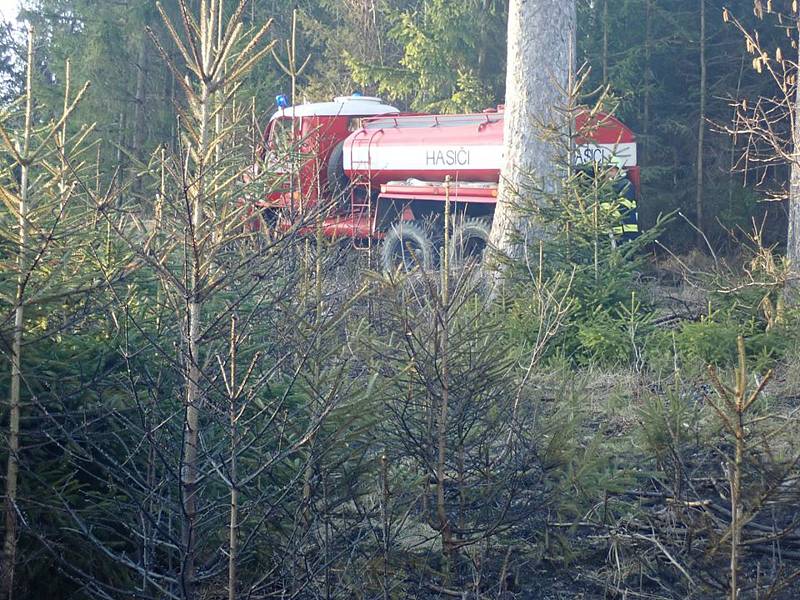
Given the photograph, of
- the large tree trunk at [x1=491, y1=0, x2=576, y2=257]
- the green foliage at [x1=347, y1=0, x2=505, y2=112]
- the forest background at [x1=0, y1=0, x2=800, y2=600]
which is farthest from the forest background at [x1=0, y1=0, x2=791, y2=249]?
the forest background at [x1=0, y1=0, x2=800, y2=600]

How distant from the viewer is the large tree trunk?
1030cm

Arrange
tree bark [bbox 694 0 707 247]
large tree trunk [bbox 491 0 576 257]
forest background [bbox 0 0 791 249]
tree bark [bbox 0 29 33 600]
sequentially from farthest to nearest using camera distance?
forest background [bbox 0 0 791 249] < tree bark [bbox 694 0 707 247] < large tree trunk [bbox 491 0 576 257] < tree bark [bbox 0 29 33 600]

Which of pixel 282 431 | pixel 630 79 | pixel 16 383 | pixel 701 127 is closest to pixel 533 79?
pixel 16 383

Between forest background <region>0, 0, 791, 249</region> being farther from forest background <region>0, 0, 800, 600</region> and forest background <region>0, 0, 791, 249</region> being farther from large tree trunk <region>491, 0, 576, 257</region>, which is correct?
forest background <region>0, 0, 800, 600</region>

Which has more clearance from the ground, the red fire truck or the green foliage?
the green foliage

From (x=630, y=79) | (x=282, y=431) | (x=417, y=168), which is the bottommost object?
(x=417, y=168)

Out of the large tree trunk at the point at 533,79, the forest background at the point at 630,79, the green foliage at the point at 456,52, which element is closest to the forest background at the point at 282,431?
the large tree trunk at the point at 533,79

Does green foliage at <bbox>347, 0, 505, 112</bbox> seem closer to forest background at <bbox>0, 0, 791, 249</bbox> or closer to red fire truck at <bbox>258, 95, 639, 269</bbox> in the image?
forest background at <bbox>0, 0, 791, 249</bbox>

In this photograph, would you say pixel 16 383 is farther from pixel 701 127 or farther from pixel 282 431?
pixel 701 127

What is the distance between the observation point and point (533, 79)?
1046cm

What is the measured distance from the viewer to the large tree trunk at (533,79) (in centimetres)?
1030

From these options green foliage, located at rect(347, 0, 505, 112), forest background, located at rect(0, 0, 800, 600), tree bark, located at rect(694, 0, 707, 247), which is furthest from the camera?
green foliage, located at rect(347, 0, 505, 112)

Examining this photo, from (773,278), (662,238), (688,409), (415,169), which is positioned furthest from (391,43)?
(688,409)

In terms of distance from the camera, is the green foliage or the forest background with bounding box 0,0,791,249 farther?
the green foliage
